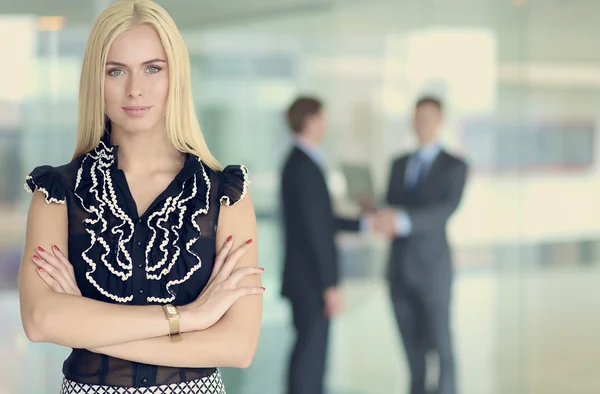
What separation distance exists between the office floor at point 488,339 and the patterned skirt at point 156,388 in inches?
142

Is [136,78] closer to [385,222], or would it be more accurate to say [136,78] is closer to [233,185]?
[233,185]

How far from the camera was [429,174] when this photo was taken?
5.54m

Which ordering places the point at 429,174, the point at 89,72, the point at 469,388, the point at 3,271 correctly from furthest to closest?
the point at 469,388 < the point at 429,174 < the point at 3,271 < the point at 89,72

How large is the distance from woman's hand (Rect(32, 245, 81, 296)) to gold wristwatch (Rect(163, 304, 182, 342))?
0.18m

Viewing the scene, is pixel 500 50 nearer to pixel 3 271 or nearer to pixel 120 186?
pixel 3 271

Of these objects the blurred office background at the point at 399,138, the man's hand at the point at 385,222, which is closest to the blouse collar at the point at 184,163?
the blurred office background at the point at 399,138

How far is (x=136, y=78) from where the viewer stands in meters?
1.87

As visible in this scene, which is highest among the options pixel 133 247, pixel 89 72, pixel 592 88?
pixel 592 88

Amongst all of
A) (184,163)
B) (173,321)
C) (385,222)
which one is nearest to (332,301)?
(385,222)

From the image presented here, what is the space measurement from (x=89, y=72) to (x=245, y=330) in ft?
1.84

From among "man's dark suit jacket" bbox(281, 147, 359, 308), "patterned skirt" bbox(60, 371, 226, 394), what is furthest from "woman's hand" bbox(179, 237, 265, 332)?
"man's dark suit jacket" bbox(281, 147, 359, 308)

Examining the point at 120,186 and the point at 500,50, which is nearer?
the point at 120,186

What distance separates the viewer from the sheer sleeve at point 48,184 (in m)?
1.90

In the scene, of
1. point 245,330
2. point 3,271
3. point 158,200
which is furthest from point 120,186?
point 3,271
